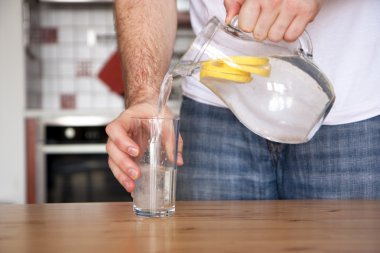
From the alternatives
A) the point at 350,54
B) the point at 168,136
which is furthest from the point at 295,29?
the point at 350,54

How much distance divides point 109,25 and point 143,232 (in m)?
2.81

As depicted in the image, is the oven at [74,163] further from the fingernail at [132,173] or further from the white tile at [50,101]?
the fingernail at [132,173]

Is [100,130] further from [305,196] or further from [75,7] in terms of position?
[305,196]

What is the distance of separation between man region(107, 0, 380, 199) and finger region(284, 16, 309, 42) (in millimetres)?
292

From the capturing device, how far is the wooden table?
1.72 ft

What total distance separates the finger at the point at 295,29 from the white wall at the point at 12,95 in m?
2.23

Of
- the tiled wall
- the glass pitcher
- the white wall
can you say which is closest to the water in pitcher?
the glass pitcher

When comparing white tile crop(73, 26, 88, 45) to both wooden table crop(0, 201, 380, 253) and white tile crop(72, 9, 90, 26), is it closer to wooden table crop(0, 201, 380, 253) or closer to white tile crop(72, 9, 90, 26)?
white tile crop(72, 9, 90, 26)

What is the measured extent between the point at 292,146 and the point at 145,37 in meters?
0.33

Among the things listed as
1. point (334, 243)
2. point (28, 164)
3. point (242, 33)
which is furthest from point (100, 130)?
point (334, 243)

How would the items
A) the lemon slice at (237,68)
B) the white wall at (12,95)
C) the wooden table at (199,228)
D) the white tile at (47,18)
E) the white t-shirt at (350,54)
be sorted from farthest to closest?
1. the white tile at (47,18)
2. the white wall at (12,95)
3. the white t-shirt at (350,54)
4. the lemon slice at (237,68)
5. the wooden table at (199,228)

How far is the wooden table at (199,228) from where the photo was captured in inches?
20.7

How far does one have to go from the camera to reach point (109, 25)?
3297 mm

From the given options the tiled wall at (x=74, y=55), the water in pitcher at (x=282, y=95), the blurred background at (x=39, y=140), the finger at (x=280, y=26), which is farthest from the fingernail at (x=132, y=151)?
the tiled wall at (x=74, y=55)
